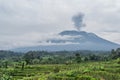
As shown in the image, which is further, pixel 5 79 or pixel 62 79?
pixel 62 79

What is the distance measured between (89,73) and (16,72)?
37.9m

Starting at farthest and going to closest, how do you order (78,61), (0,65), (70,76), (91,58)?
(91,58) → (78,61) → (0,65) → (70,76)

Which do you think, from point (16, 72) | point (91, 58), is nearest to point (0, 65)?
point (16, 72)

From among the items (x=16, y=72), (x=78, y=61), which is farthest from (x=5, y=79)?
(x=78, y=61)

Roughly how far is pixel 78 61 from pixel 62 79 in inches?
2808

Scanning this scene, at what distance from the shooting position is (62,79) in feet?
172

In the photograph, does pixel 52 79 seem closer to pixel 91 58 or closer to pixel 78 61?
pixel 78 61

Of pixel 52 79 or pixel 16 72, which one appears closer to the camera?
pixel 52 79

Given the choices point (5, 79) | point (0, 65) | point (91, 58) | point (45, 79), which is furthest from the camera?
point (91, 58)

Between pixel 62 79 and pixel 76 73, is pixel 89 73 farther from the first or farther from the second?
pixel 62 79

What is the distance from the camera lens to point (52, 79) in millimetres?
52844

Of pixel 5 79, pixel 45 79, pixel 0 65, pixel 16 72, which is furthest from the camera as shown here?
pixel 0 65

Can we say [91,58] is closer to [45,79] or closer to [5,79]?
[45,79]

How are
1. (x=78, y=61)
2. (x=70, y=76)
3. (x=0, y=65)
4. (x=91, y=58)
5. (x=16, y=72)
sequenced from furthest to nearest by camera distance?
(x=91, y=58)
(x=78, y=61)
(x=0, y=65)
(x=16, y=72)
(x=70, y=76)
